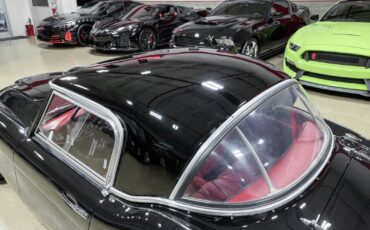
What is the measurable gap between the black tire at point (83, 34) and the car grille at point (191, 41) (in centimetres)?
362

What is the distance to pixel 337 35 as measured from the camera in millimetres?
4102

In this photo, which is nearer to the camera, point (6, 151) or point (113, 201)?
point (113, 201)

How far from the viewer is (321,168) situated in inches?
53.5

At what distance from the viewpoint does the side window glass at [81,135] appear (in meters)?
1.45

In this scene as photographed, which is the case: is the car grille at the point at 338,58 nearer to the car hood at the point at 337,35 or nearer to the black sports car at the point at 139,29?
the car hood at the point at 337,35

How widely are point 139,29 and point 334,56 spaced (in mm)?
4121

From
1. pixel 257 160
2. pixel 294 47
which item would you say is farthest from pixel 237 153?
pixel 294 47

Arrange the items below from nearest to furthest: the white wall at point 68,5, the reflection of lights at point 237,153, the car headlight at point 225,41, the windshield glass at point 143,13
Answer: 1. the reflection of lights at point 237,153
2. the car headlight at point 225,41
3. the windshield glass at point 143,13
4. the white wall at point 68,5

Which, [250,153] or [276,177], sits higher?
[250,153]

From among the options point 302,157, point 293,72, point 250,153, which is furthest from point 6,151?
point 293,72

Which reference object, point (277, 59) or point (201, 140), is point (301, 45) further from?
point (201, 140)

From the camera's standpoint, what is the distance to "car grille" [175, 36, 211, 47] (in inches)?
189

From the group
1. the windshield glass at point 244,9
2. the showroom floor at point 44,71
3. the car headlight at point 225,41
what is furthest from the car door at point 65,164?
the windshield glass at point 244,9

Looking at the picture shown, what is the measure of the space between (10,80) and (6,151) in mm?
4160
